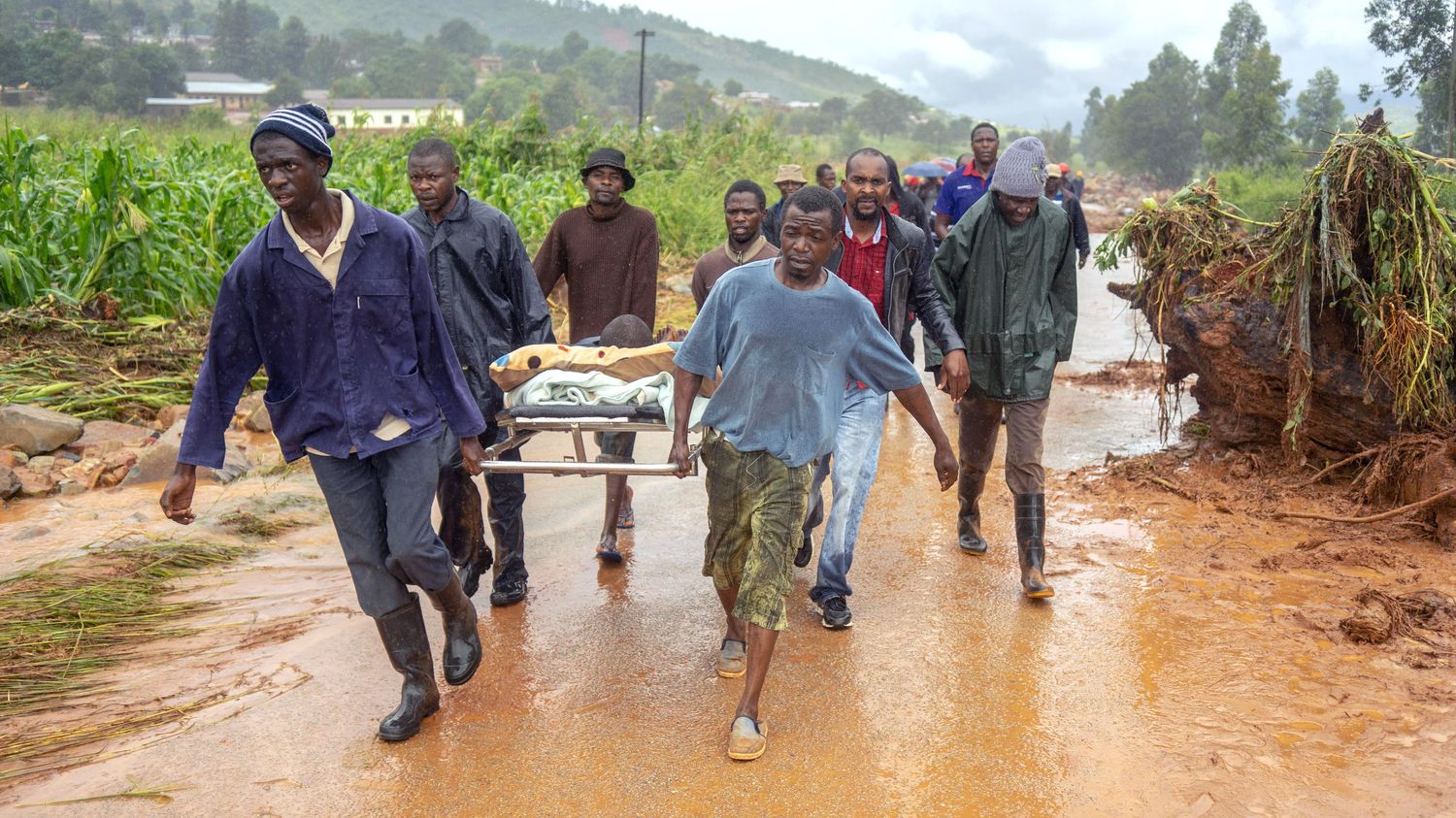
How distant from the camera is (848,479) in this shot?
4.77 m

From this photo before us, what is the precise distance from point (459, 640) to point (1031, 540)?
247cm

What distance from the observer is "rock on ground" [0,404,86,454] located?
7242 millimetres

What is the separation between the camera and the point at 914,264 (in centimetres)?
516

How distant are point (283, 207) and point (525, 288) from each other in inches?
59.3

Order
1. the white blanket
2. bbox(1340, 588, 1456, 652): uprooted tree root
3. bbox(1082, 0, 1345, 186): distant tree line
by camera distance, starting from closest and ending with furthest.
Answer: the white blanket < bbox(1340, 588, 1456, 652): uprooted tree root < bbox(1082, 0, 1345, 186): distant tree line

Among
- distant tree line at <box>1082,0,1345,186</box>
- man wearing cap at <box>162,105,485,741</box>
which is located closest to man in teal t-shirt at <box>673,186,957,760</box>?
man wearing cap at <box>162,105,485,741</box>

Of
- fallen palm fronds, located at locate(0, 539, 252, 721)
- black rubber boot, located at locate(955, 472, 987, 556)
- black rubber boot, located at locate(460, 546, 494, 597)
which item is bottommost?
fallen palm fronds, located at locate(0, 539, 252, 721)

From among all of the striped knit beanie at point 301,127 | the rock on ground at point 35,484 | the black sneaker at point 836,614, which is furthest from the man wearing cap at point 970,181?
the rock on ground at point 35,484

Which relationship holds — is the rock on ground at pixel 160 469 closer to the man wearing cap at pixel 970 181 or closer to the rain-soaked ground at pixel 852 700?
the rain-soaked ground at pixel 852 700

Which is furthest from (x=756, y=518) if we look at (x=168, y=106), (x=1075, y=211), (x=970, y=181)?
(x=168, y=106)

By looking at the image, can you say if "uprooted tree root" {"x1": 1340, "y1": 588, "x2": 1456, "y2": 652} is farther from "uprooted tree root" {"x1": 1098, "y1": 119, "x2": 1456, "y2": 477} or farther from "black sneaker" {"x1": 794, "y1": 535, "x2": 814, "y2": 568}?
"black sneaker" {"x1": 794, "y1": 535, "x2": 814, "y2": 568}

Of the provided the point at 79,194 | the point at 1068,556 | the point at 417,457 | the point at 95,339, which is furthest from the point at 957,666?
the point at 79,194

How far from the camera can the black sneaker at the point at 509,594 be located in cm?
502

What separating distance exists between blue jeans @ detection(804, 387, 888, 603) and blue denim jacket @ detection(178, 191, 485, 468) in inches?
69.9
